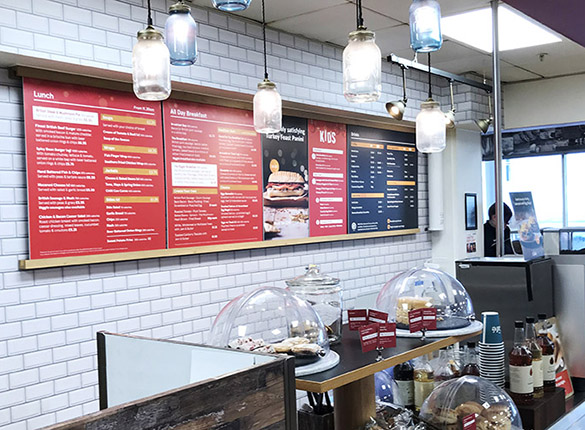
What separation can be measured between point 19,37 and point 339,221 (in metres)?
2.95

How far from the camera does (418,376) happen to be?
2588 millimetres

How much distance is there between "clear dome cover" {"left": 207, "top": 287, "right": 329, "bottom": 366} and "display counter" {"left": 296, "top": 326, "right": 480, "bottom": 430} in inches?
4.4

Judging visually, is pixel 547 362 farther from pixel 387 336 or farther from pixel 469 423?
pixel 387 336

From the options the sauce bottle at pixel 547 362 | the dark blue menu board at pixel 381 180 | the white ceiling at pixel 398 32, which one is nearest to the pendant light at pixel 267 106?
the white ceiling at pixel 398 32

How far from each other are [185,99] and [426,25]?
7.19 feet

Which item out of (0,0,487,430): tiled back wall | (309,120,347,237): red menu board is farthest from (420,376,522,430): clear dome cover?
(309,120,347,237): red menu board

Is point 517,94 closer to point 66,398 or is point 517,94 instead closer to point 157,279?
point 157,279

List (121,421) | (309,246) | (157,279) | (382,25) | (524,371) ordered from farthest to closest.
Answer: (309,246) → (382,25) → (157,279) → (524,371) → (121,421)

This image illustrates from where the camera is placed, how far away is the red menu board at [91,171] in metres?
3.29

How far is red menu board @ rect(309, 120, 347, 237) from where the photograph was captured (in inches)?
200

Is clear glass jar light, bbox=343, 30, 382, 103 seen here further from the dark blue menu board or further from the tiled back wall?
the dark blue menu board

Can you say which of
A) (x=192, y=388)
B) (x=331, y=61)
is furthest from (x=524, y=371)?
(x=331, y=61)

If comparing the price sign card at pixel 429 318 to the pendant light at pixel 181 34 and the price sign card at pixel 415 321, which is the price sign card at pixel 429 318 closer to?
the price sign card at pixel 415 321

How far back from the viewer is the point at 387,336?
220cm
